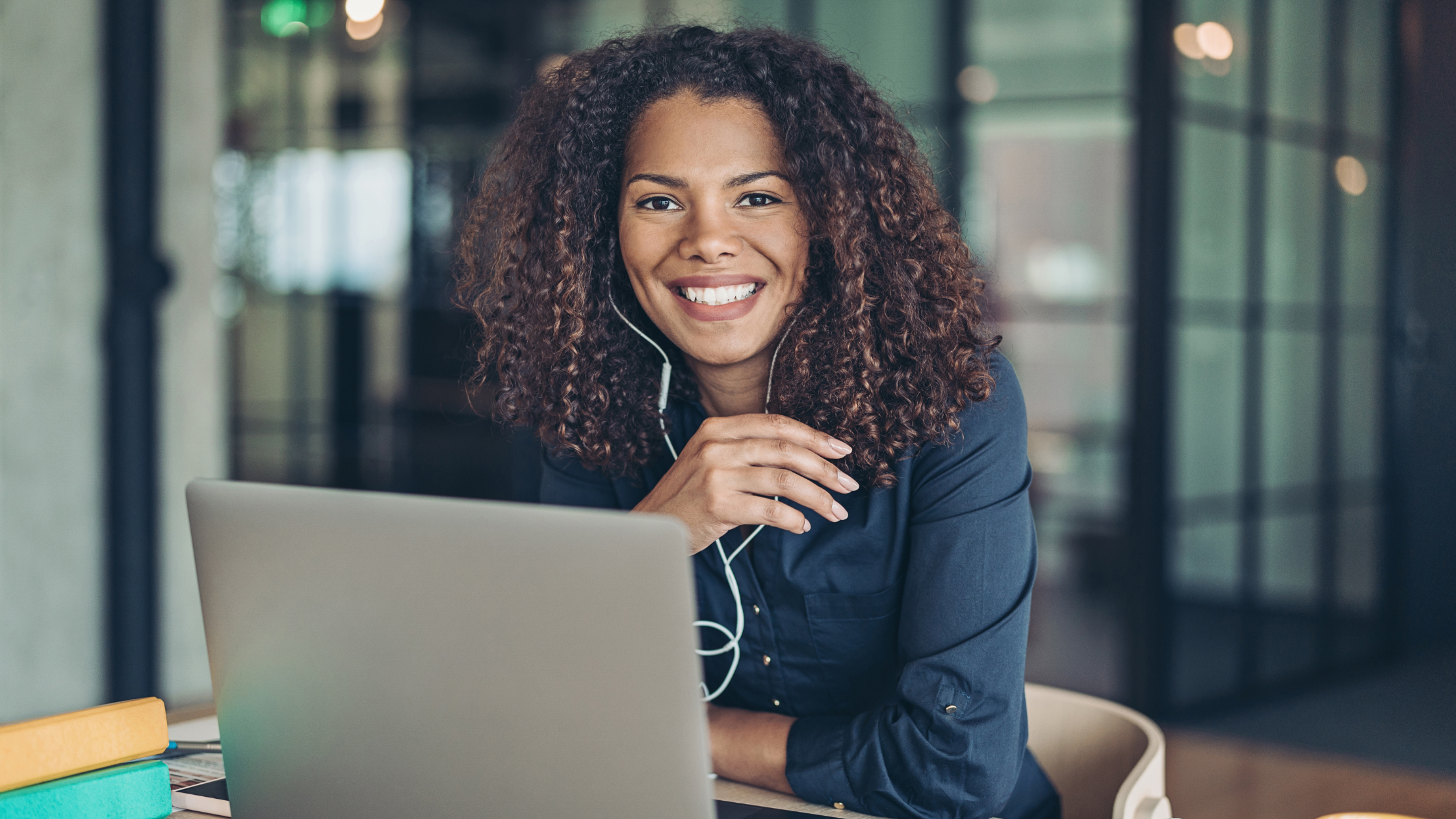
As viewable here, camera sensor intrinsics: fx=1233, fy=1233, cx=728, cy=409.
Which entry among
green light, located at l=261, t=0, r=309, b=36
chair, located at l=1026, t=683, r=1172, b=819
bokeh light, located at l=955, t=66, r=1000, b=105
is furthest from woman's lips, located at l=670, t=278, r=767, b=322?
bokeh light, located at l=955, t=66, r=1000, b=105

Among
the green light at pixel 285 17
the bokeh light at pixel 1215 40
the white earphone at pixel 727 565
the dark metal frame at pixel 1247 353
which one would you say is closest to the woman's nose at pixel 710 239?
the white earphone at pixel 727 565

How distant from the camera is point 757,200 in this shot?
130cm

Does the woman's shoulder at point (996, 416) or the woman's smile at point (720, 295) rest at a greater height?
the woman's smile at point (720, 295)

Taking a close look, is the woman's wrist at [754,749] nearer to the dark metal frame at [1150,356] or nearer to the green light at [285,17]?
the dark metal frame at [1150,356]

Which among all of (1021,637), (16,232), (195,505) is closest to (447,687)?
(195,505)

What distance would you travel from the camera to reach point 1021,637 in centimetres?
113

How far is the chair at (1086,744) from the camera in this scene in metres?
1.24

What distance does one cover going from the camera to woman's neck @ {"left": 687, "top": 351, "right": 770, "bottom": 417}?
137 centimetres

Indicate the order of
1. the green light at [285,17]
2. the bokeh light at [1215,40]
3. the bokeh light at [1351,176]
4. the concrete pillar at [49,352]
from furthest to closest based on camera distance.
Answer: the green light at [285,17]
the bokeh light at [1351,176]
the bokeh light at [1215,40]
the concrete pillar at [49,352]

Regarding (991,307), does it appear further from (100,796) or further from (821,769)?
(100,796)

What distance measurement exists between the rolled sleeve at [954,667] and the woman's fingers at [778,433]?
130 mm

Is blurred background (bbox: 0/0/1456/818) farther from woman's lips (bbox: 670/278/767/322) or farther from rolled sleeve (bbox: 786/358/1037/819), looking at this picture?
rolled sleeve (bbox: 786/358/1037/819)

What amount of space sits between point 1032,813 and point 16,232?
252 centimetres

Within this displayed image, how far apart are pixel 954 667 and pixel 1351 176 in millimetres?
3846
